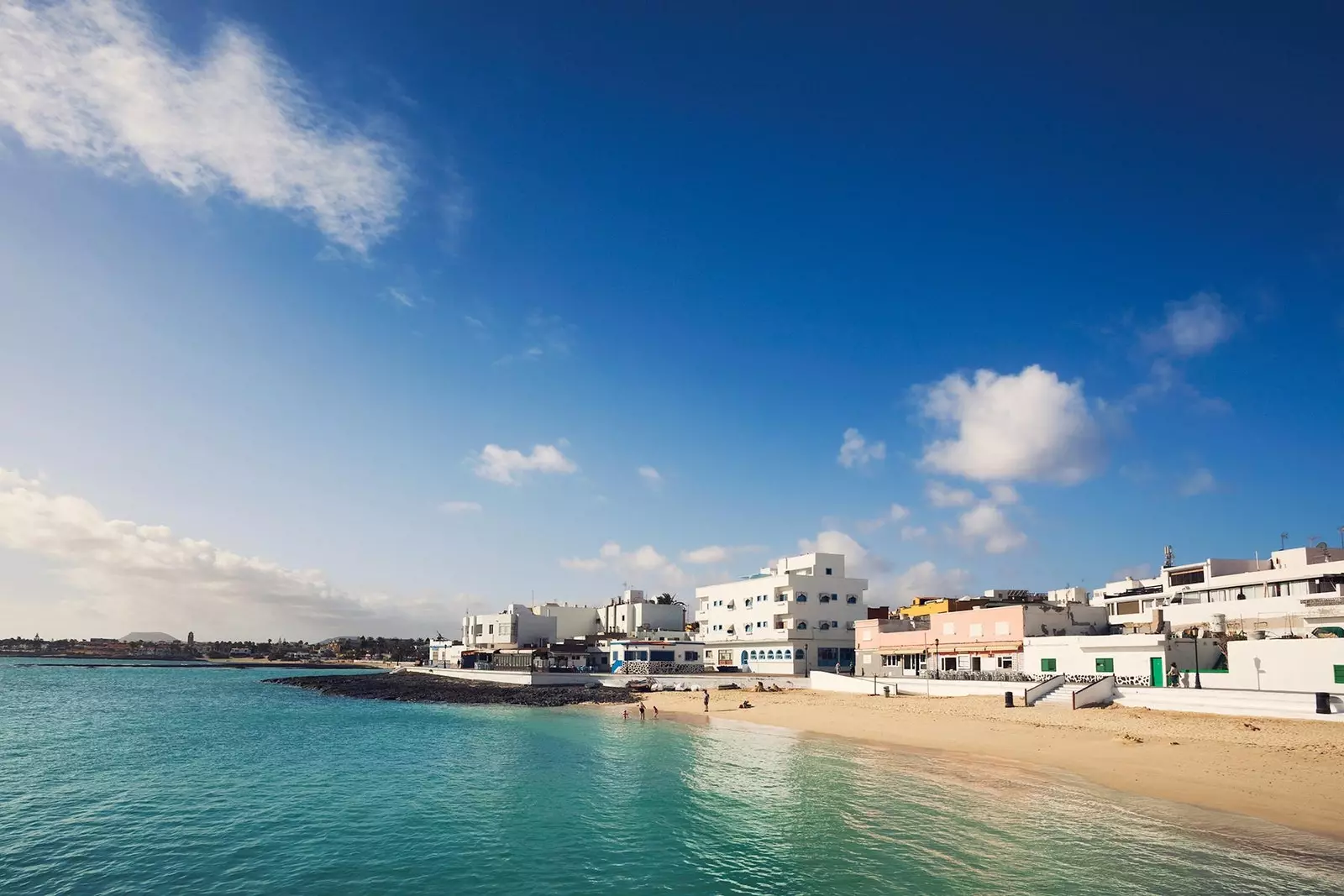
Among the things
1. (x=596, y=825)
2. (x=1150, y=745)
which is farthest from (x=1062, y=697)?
(x=596, y=825)

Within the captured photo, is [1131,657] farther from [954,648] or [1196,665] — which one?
[954,648]

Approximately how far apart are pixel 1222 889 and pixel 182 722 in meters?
74.3

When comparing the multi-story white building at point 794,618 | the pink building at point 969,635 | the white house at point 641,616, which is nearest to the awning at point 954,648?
the pink building at point 969,635

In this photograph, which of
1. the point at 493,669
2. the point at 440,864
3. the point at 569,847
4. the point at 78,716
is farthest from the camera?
the point at 493,669

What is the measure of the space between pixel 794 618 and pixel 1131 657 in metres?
47.1

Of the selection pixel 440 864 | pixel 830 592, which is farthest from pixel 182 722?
pixel 830 592

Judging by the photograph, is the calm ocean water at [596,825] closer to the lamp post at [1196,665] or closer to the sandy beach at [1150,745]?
the sandy beach at [1150,745]

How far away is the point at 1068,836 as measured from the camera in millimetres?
26656

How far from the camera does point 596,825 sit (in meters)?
29.7

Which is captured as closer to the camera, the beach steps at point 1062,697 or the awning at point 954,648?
the beach steps at point 1062,697

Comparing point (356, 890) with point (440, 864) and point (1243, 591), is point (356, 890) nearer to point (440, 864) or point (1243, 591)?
point (440, 864)

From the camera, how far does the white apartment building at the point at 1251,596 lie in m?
58.7

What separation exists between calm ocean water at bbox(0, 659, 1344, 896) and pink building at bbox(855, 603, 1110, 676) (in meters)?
22.3

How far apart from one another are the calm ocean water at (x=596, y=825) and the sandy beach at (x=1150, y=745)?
2.63 metres
